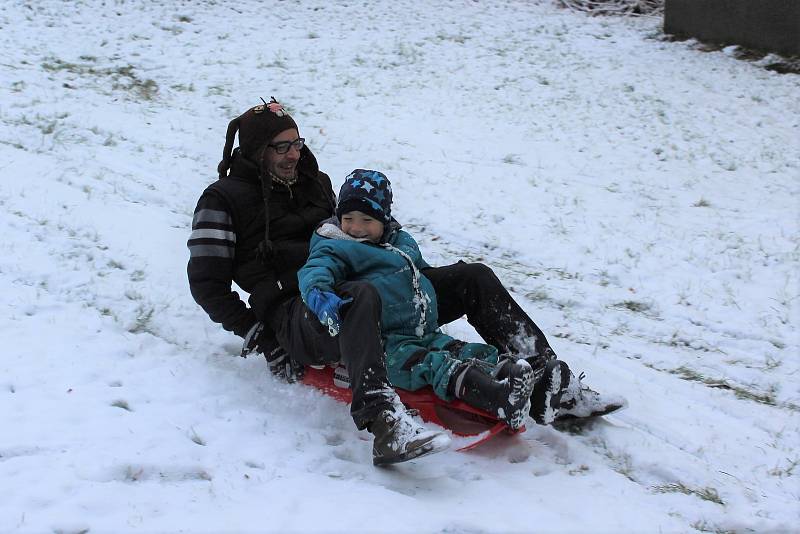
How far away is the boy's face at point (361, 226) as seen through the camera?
3.88m

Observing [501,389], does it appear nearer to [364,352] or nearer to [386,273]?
[364,352]

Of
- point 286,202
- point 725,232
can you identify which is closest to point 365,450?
point 286,202

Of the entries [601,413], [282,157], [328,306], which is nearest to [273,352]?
[328,306]

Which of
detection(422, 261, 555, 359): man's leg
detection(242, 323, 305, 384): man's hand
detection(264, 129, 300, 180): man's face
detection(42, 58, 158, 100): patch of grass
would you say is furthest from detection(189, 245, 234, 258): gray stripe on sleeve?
detection(42, 58, 158, 100): patch of grass

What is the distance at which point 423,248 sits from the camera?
707 centimetres

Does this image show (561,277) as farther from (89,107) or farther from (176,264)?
(89,107)

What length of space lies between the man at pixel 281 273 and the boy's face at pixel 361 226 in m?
0.42

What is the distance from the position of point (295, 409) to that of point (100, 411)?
37.6 inches

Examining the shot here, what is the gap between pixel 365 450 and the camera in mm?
3633

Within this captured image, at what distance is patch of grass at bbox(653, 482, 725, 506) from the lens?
3332 mm

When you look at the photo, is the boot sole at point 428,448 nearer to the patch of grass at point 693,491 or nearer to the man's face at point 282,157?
the patch of grass at point 693,491

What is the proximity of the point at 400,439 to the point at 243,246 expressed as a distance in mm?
1557

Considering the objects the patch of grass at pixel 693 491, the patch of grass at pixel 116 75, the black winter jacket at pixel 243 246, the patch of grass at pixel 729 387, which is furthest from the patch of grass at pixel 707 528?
the patch of grass at pixel 116 75

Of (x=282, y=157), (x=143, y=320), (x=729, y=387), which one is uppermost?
(x=282, y=157)
